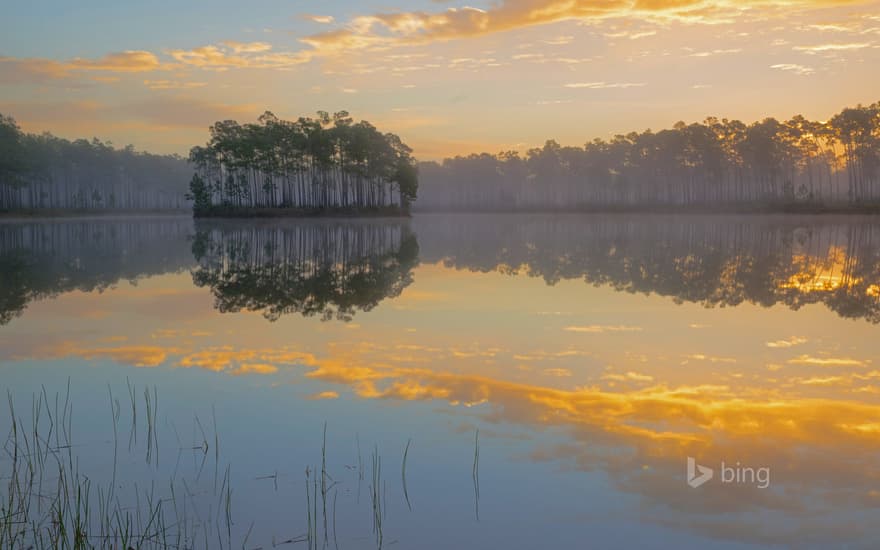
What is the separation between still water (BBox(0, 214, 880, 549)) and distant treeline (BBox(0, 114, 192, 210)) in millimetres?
102699

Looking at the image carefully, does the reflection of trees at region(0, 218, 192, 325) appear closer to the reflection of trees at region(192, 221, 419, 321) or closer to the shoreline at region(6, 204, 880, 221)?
the reflection of trees at region(192, 221, 419, 321)

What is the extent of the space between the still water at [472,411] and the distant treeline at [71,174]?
103 m

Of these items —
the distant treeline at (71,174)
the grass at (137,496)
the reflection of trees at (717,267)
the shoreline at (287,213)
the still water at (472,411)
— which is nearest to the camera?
the grass at (137,496)

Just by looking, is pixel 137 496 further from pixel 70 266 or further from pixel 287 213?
pixel 287 213

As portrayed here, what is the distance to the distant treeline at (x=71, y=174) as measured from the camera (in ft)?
345

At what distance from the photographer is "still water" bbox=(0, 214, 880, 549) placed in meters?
5.48

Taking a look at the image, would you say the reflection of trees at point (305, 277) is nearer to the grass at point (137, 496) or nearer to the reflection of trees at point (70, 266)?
the reflection of trees at point (70, 266)

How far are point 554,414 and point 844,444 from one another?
2.85m

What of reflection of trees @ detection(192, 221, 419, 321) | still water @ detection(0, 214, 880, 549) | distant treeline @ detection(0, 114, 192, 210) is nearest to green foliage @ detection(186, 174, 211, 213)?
distant treeline @ detection(0, 114, 192, 210)

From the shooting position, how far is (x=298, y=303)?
671 inches

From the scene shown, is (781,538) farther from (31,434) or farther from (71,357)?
(71,357)

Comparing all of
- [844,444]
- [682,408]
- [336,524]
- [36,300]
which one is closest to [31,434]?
[336,524]

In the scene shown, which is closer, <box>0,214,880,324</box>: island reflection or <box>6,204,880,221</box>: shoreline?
<box>0,214,880,324</box>: island reflection

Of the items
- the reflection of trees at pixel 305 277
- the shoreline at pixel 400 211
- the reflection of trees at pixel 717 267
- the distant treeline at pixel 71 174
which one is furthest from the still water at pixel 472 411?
the distant treeline at pixel 71 174
